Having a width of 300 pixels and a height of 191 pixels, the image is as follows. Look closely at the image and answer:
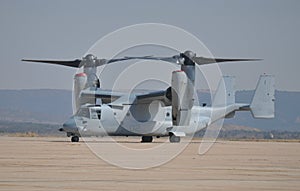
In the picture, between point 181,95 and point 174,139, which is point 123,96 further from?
point 181,95

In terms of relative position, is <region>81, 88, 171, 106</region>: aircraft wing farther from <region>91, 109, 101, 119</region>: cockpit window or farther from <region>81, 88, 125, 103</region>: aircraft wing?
<region>91, 109, 101, 119</region>: cockpit window

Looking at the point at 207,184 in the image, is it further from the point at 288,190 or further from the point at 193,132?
the point at 193,132

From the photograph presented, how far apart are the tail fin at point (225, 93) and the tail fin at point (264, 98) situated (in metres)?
2.12

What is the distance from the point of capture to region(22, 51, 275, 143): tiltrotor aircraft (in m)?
53.5

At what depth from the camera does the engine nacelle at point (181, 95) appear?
52.9m

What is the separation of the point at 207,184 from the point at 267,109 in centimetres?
4910

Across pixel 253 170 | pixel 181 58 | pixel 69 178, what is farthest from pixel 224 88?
pixel 69 178

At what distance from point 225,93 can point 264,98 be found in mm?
3171

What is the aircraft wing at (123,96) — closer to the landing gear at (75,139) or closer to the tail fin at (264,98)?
the landing gear at (75,139)

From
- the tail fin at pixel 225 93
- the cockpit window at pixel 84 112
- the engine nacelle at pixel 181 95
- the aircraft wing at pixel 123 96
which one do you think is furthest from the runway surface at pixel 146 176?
the tail fin at pixel 225 93

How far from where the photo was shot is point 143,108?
61188 mm

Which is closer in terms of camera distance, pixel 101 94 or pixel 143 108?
pixel 143 108

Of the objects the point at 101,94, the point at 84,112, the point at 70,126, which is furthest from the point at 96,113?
the point at 101,94

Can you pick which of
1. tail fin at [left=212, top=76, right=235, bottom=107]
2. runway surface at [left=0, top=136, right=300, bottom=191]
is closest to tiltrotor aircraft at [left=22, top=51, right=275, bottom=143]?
tail fin at [left=212, top=76, right=235, bottom=107]
